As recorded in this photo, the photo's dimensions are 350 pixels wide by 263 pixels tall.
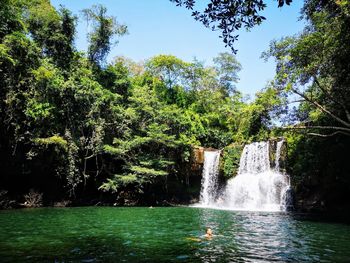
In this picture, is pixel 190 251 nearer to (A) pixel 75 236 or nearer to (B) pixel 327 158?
(A) pixel 75 236

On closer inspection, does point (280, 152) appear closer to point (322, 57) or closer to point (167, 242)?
point (322, 57)

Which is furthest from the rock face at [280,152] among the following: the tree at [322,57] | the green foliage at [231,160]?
the tree at [322,57]

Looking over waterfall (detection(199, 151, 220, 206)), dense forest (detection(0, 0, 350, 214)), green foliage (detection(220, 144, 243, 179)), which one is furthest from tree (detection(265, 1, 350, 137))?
waterfall (detection(199, 151, 220, 206))

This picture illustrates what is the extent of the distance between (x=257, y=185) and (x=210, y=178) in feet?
16.6

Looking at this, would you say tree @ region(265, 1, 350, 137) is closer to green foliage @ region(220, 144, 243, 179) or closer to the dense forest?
the dense forest

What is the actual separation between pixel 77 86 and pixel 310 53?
15.5 metres

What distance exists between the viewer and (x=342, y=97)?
14758mm

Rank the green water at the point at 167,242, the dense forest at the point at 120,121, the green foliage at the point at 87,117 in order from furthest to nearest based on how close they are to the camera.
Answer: the green foliage at the point at 87,117 → the dense forest at the point at 120,121 → the green water at the point at 167,242

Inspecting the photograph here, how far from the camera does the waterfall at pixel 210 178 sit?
28250 millimetres

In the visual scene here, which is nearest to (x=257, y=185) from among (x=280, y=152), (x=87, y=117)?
(x=280, y=152)

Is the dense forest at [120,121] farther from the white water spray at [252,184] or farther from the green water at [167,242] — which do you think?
the green water at [167,242]

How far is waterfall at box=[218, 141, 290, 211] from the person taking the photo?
78.0ft

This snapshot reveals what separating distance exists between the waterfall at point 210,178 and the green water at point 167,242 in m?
14.1

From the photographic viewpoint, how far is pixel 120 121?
26.5 metres
